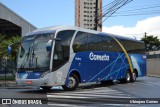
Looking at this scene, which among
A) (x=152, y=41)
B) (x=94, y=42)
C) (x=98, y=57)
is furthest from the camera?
(x=152, y=41)

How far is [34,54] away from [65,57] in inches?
68.3

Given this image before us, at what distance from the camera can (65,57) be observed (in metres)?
20.4

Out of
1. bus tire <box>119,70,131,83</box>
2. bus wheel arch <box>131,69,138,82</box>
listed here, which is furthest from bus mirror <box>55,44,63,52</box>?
bus wheel arch <box>131,69,138,82</box>

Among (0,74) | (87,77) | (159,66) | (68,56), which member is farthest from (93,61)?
(159,66)

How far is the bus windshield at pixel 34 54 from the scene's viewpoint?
1938cm

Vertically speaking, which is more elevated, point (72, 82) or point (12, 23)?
point (12, 23)

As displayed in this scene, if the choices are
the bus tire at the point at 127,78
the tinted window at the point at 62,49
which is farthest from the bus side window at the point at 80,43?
the bus tire at the point at 127,78

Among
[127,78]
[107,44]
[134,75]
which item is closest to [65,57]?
[107,44]

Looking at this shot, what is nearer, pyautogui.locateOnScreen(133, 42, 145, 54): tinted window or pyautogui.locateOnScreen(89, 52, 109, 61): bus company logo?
pyautogui.locateOnScreen(89, 52, 109, 61): bus company logo

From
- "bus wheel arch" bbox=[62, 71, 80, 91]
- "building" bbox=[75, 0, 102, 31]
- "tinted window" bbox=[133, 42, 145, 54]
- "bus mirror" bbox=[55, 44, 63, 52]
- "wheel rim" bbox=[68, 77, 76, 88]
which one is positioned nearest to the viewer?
"bus mirror" bbox=[55, 44, 63, 52]

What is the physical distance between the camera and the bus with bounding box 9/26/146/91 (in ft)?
63.6

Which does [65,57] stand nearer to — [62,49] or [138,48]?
[62,49]

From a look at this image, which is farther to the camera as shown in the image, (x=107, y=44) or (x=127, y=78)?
(x=127, y=78)

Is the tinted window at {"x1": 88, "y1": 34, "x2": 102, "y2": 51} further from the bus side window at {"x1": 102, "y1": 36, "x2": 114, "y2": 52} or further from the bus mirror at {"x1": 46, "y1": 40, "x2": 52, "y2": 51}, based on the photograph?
the bus mirror at {"x1": 46, "y1": 40, "x2": 52, "y2": 51}
